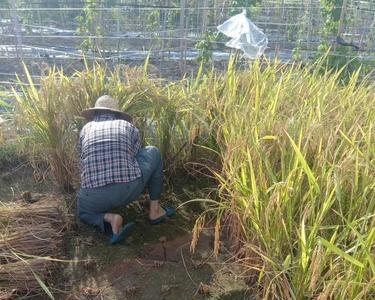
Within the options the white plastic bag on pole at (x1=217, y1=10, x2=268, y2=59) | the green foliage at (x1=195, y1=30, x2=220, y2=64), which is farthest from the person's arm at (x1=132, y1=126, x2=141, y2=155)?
the green foliage at (x1=195, y1=30, x2=220, y2=64)

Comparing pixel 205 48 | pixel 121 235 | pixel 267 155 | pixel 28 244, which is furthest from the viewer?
pixel 205 48

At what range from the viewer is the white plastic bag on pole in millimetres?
4891

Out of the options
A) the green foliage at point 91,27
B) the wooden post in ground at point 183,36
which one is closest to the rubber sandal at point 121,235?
the wooden post in ground at point 183,36

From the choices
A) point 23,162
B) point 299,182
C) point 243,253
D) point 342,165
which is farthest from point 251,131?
point 23,162

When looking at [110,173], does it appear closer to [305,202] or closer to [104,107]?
[104,107]

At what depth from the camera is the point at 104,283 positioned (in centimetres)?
219

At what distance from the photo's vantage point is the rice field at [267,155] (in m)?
1.59

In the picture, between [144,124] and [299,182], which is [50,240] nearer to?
[144,124]

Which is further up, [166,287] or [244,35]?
[244,35]

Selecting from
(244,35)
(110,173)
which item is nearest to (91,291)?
(110,173)

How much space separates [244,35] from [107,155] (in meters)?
3.21

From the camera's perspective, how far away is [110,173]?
258cm

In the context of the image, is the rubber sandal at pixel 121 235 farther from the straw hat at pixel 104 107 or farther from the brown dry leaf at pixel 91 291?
the straw hat at pixel 104 107

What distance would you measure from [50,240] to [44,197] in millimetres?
743
